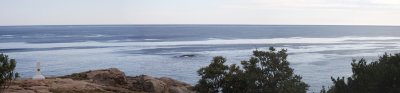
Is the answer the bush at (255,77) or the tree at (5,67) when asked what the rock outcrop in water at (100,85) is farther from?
the bush at (255,77)

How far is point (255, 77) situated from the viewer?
133 ft

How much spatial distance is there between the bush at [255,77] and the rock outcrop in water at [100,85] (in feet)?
32.6

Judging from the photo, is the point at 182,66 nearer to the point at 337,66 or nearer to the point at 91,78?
the point at 337,66

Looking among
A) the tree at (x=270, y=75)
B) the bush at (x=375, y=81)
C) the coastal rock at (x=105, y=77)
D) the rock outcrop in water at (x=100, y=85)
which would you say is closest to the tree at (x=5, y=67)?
the rock outcrop in water at (x=100, y=85)

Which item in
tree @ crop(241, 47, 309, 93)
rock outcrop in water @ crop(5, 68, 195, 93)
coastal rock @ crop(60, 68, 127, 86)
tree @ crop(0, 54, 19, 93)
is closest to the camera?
tree @ crop(0, 54, 19, 93)

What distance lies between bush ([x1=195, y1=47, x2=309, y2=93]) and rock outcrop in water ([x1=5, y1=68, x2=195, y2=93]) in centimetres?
994

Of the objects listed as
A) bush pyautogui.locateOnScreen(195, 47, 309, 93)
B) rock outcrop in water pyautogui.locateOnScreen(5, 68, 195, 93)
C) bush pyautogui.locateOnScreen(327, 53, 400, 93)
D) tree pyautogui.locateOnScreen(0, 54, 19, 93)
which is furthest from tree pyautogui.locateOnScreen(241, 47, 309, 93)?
tree pyautogui.locateOnScreen(0, 54, 19, 93)

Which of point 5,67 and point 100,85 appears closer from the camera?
point 5,67

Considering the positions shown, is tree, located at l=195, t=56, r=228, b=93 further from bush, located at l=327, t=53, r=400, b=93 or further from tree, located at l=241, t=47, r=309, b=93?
bush, located at l=327, t=53, r=400, b=93

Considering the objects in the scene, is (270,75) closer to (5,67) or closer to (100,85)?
(100,85)

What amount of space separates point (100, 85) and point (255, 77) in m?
16.1

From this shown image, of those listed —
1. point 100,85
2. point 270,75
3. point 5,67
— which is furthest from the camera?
point 100,85

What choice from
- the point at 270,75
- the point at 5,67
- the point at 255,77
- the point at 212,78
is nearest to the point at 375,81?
the point at 255,77

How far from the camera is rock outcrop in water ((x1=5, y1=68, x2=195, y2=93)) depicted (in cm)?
4322
